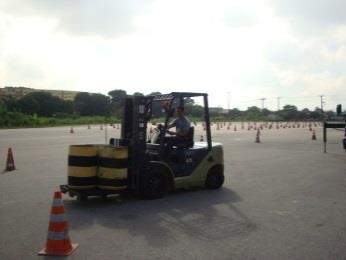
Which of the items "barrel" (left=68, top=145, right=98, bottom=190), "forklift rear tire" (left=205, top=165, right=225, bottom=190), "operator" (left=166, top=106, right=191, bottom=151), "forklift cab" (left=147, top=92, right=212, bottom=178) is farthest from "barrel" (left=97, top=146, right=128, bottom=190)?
"forklift rear tire" (left=205, top=165, right=225, bottom=190)

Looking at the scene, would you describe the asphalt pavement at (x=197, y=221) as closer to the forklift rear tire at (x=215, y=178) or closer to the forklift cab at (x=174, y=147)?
the forklift rear tire at (x=215, y=178)

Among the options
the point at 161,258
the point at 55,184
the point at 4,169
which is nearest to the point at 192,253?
the point at 161,258

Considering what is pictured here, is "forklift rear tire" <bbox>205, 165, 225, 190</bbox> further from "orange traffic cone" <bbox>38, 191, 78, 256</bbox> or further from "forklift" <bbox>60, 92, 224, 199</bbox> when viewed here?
"orange traffic cone" <bbox>38, 191, 78, 256</bbox>

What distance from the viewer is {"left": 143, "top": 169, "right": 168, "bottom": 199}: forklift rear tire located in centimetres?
948

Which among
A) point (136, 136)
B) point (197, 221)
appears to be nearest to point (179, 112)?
point (136, 136)

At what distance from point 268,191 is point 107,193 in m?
3.74

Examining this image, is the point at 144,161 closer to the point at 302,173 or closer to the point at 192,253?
the point at 192,253

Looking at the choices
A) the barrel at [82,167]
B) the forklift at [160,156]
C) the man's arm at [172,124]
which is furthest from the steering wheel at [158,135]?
the barrel at [82,167]

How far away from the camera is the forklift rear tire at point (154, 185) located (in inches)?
373

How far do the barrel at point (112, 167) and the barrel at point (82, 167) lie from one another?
0.54 feet

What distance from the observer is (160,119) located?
10.3 metres

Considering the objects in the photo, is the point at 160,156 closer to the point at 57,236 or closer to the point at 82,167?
the point at 82,167

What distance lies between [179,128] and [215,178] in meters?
1.67

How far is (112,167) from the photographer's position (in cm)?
888
